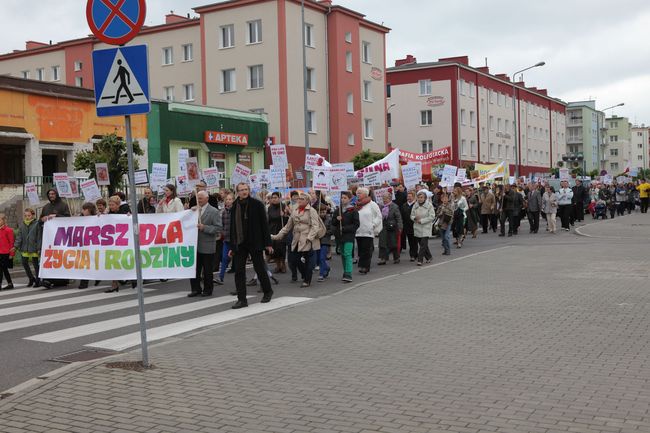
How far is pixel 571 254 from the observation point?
17.9 meters

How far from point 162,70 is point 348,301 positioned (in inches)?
1732

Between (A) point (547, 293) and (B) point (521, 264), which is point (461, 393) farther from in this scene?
(B) point (521, 264)

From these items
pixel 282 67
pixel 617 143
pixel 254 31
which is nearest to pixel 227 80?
pixel 254 31

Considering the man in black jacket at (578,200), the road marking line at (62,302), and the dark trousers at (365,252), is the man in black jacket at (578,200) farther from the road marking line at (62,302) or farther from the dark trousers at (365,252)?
the road marking line at (62,302)

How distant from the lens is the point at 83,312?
36.6ft

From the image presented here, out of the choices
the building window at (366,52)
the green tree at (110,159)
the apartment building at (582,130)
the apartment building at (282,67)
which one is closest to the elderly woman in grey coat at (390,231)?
the green tree at (110,159)

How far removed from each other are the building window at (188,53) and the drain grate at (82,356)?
147ft

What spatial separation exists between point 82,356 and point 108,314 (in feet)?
9.68

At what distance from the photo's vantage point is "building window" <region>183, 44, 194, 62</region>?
50.9m

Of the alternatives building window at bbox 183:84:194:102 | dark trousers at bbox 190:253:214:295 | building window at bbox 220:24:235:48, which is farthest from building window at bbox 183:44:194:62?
dark trousers at bbox 190:253:214:295

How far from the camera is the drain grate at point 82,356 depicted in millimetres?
7824

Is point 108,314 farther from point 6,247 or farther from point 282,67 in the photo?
point 282,67

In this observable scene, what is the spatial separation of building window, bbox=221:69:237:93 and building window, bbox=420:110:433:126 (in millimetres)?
25179

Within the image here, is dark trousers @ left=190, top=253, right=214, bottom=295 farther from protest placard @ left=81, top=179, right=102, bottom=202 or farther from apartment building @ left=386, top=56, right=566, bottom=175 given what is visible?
apartment building @ left=386, top=56, right=566, bottom=175
